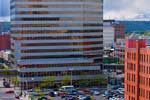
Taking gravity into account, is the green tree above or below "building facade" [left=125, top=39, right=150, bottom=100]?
below

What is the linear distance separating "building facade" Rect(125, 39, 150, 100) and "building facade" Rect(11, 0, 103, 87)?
45573mm

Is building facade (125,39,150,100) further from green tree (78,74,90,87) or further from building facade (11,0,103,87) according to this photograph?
building facade (11,0,103,87)

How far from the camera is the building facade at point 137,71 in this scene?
267 ft

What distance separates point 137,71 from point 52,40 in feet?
169

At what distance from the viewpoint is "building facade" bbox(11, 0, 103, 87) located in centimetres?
13250

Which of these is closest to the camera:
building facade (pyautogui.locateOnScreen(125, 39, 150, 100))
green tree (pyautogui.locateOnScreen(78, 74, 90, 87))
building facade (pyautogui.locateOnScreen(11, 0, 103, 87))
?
building facade (pyautogui.locateOnScreen(125, 39, 150, 100))

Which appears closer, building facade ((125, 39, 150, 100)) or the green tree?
building facade ((125, 39, 150, 100))

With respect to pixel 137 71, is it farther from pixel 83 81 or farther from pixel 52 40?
pixel 52 40

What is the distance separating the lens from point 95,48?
141 metres

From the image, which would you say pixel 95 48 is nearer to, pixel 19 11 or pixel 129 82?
pixel 19 11

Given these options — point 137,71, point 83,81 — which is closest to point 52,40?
point 83,81

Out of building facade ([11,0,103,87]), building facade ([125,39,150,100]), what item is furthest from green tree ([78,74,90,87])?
building facade ([125,39,150,100])

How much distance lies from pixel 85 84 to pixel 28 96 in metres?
24.2

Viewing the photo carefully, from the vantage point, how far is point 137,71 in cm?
8525
